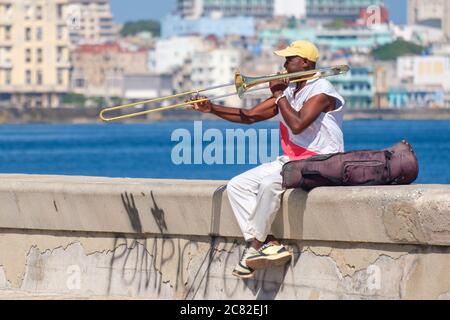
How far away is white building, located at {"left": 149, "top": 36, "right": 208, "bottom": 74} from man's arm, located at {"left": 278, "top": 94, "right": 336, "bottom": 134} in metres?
173

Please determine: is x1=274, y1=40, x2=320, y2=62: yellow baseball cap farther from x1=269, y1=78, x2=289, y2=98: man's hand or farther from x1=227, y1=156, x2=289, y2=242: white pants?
x1=227, y1=156, x2=289, y2=242: white pants

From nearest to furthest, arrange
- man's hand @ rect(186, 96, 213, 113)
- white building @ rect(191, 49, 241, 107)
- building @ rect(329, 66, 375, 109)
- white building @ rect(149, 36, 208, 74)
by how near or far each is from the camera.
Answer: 1. man's hand @ rect(186, 96, 213, 113)
2. building @ rect(329, 66, 375, 109)
3. white building @ rect(191, 49, 241, 107)
4. white building @ rect(149, 36, 208, 74)

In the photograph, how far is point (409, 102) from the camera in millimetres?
153125

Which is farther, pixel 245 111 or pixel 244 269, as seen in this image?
pixel 245 111

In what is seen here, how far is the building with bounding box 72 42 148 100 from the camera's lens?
17362 cm

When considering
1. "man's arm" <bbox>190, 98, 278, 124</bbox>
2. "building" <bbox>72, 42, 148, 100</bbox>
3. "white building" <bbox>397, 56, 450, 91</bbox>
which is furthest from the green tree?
"man's arm" <bbox>190, 98, 278, 124</bbox>

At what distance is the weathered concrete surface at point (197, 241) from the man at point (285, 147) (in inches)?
4.0

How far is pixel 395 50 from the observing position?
577 feet

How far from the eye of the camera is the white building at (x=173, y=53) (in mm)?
181750

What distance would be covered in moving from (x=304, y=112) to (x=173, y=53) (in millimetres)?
A: 178758

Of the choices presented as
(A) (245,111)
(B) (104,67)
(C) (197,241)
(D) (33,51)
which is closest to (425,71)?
(D) (33,51)

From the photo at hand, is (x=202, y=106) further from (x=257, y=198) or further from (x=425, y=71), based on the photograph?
(x=425, y=71)
